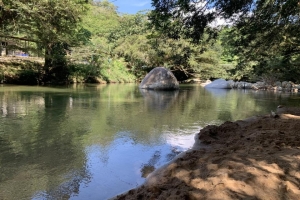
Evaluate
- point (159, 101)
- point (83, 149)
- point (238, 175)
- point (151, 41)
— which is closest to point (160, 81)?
point (151, 41)

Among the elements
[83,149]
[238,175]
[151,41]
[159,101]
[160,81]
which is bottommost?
[83,149]

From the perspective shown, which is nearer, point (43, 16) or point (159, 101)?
point (159, 101)

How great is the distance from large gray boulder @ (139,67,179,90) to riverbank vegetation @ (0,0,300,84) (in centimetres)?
259

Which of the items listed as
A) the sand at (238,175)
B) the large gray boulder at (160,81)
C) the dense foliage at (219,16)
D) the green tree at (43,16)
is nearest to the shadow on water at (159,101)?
the dense foliage at (219,16)

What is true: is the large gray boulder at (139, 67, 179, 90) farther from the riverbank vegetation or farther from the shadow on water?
the shadow on water

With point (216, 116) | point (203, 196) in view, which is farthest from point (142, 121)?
point (203, 196)

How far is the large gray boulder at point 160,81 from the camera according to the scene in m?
19.5

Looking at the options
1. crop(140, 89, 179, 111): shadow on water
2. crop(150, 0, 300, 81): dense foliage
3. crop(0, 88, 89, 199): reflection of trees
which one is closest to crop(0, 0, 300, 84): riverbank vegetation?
crop(150, 0, 300, 81): dense foliage

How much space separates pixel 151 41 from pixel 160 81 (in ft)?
9.02

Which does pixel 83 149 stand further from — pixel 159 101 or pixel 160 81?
pixel 160 81

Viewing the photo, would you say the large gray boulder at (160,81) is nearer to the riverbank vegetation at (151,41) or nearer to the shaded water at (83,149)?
the riverbank vegetation at (151,41)

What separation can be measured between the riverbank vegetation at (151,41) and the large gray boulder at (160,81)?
259cm

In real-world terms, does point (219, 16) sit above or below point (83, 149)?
above

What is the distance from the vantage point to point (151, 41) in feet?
63.4
